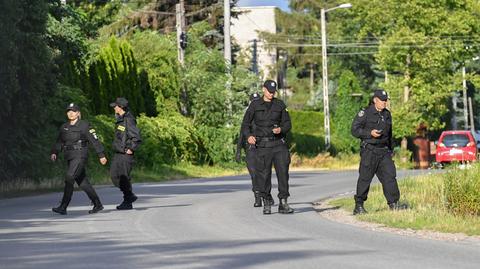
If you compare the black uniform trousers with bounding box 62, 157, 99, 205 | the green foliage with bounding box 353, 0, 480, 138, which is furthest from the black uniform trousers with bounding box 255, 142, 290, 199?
the green foliage with bounding box 353, 0, 480, 138

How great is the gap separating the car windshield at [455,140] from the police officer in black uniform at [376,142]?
29.2 metres

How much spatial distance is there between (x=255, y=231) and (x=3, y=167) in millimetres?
12120

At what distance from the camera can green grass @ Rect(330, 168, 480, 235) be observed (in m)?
15.2

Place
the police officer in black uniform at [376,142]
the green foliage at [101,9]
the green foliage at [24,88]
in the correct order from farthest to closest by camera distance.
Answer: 1. the green foliage at [101,9]
2. the green foliage at [24,88]
3. the police officer in black uniform at [376,142]

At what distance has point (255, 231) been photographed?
48.9 feet

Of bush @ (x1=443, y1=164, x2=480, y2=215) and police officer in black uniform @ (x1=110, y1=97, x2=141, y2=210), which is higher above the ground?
police officer in black uniform @ (x1=110, y1=97, x2=141, y2=210)

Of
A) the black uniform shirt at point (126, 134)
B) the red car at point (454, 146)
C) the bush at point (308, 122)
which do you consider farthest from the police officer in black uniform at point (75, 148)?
the bush at point (308, 122)

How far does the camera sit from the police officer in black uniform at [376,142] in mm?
17297

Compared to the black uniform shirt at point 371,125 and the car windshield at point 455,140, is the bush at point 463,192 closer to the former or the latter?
the black uniform shirt at point 371,125

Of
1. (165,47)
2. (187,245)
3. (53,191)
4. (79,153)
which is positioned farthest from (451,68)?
(187,245)

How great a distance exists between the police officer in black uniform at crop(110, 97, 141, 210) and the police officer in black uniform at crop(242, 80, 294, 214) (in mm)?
2360

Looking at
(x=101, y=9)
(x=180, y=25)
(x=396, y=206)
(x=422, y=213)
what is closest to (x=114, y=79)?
(x=180, y=25)

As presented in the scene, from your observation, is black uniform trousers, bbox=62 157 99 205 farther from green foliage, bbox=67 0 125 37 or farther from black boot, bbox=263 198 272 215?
green foliage, bbox=67 0 125 37

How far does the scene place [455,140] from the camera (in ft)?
153
